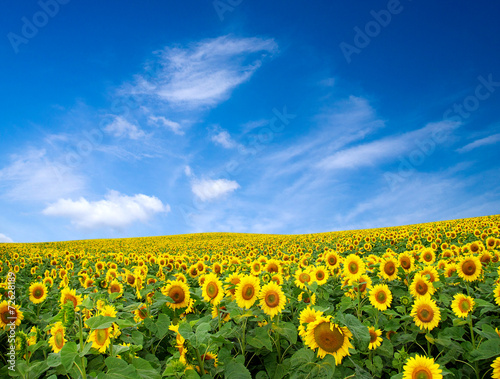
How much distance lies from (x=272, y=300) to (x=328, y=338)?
112 cm

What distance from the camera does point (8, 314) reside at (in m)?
4.44

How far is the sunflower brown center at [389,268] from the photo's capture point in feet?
20.0

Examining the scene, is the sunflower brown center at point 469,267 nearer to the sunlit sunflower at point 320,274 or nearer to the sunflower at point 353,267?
the sunflower at point 353,267

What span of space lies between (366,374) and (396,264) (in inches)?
124

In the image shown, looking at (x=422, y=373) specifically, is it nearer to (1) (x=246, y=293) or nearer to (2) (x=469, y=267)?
(1) (x=246, y=293)

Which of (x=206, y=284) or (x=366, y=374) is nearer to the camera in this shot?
(x=366, y=374)

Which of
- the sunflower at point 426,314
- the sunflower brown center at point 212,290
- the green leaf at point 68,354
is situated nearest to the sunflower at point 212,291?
the sunflower brown center at point 212,290

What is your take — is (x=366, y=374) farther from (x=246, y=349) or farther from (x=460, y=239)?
(x=460, y=239)

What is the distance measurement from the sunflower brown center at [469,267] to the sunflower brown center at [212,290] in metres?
4.96

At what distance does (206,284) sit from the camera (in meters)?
4.41

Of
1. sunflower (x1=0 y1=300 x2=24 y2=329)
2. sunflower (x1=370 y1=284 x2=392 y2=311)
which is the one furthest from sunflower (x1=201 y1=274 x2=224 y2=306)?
sunflower (x1=0 y1=300 x2=24 y2=329)

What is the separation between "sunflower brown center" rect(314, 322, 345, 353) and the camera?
2902 mm

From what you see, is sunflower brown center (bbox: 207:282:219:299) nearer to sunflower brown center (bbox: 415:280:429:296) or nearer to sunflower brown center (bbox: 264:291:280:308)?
sunflower brown center (bbox: 264:291:280:308)

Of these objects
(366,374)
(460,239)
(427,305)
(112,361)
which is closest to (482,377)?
(427,305)
